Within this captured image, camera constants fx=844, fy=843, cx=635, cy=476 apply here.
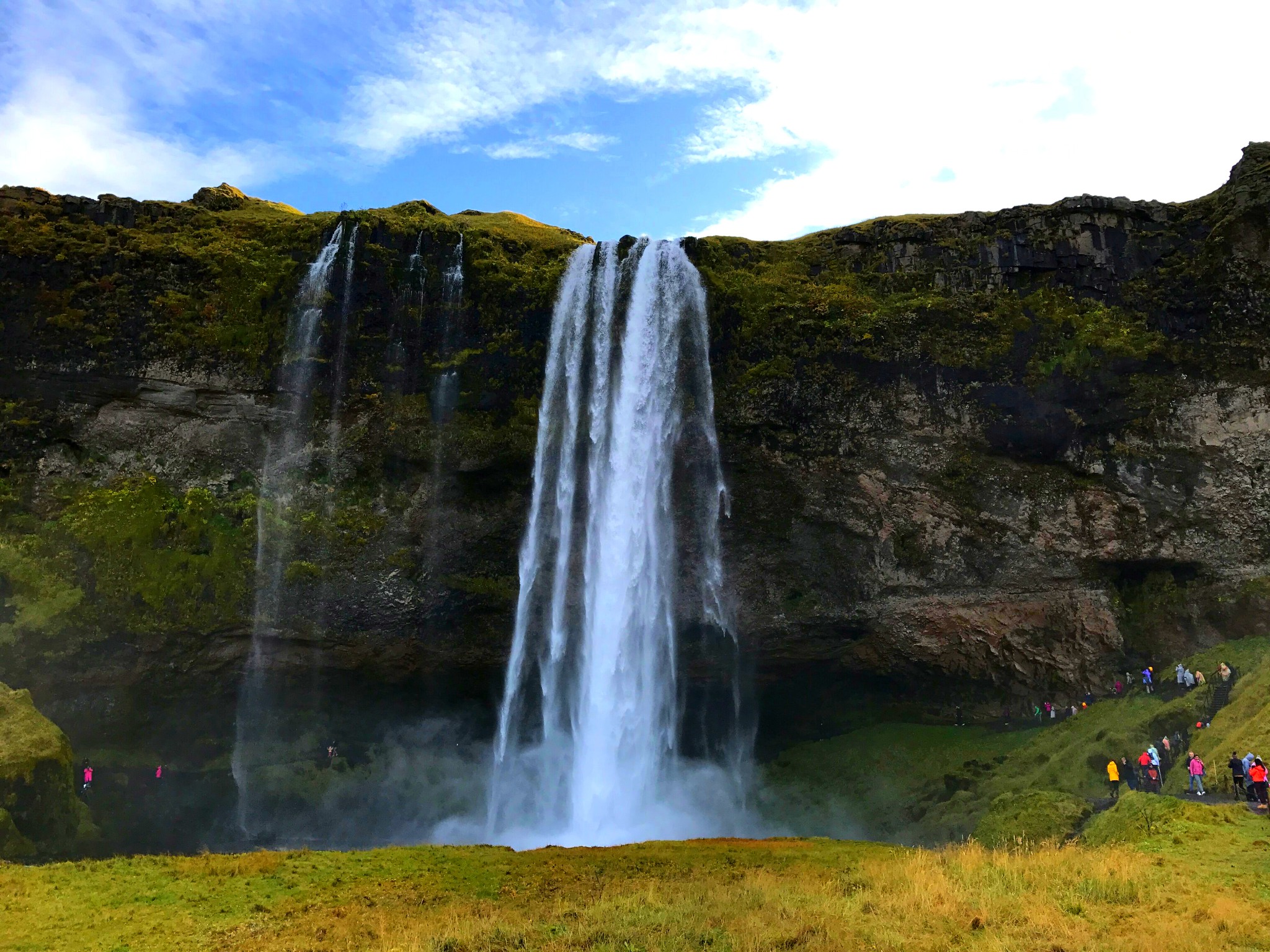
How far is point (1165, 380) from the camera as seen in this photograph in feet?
99.8

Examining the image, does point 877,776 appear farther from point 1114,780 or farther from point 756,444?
point 756,444

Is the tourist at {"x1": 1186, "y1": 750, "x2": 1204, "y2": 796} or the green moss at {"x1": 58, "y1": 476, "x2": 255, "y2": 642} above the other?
the green moss at {"x1": 58, "y1": 476, "x2": 255, "y2": 642}

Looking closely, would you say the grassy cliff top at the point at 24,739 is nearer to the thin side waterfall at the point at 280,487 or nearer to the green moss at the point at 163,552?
the green moss at the point at 163,552

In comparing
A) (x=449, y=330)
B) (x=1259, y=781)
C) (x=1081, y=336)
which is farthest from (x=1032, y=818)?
(x=449, y=330)

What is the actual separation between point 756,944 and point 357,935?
6.15m

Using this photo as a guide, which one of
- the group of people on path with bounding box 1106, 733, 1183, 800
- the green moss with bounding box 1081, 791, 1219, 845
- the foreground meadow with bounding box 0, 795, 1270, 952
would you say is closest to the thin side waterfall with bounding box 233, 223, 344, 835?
the foreground meadow with bounding box 0, 795, 1270, 952

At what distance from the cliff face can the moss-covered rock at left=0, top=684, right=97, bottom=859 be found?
5519 millimetres

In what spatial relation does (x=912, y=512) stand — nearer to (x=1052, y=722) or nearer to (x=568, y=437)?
(x=1052, y=722)

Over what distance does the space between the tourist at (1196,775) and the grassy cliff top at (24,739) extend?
29.6 meters

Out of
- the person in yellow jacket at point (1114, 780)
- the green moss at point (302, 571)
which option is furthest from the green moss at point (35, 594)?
the person in yellow jacket at point (1114, 780)

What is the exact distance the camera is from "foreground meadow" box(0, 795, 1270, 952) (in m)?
11.4

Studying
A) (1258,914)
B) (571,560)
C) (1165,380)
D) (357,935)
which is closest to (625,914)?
(357,935)

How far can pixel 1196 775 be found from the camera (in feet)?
66.2

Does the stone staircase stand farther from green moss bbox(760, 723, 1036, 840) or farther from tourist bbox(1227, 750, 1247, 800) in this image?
tourist bbox(1227, 750, 1247, 800)
